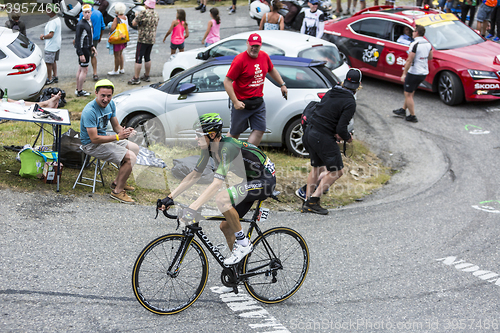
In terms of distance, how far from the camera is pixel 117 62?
12773 millimetres

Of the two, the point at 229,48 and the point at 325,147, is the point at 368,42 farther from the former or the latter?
the point at 325,147

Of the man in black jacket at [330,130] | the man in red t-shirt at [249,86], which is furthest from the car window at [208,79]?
the man in black jacket at [330,130]

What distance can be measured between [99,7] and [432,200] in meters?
14.4

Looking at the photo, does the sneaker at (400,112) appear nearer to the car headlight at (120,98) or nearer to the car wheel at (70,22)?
the car headlight at (120,98)

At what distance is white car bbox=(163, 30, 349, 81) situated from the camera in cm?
960

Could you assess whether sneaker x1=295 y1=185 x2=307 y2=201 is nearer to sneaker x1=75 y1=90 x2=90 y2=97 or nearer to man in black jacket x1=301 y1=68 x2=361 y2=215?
man in black jacket x1=301 y1=68 x2=361 y2=215

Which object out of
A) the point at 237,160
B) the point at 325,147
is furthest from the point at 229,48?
the point at 237,160

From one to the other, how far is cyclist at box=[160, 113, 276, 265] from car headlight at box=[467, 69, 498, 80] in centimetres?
793

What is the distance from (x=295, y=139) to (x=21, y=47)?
6.41 metres

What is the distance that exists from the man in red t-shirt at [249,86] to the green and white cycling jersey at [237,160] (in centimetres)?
259

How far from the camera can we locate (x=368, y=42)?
12.4 metres

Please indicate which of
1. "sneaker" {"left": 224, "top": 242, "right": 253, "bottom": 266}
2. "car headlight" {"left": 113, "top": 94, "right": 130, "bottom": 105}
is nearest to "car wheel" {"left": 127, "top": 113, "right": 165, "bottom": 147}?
"car headlight" {"left": 113, "top": 94, "right": 130, "bottom": 105}

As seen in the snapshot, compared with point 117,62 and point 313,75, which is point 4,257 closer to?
point 313,75

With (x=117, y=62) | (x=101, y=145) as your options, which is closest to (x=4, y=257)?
(x=101, y=145)
